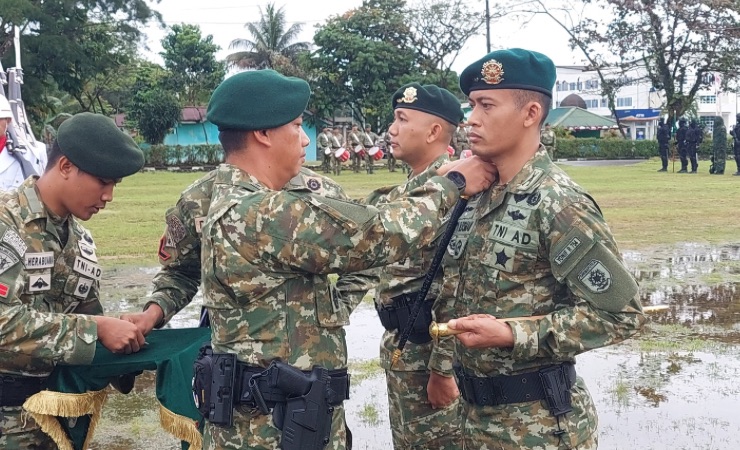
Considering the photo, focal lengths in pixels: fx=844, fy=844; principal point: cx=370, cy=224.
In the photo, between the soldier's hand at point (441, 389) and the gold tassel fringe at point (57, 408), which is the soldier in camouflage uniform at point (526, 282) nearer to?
the soldier's hand at point (441, 389)

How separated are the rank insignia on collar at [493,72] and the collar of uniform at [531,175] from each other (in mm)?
307

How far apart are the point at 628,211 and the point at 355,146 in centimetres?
1694

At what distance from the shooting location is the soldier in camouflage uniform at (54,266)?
3014 mm

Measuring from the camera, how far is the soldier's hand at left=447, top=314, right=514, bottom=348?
2.68 meters

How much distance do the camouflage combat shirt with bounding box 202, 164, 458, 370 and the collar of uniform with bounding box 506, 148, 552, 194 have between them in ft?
0.97

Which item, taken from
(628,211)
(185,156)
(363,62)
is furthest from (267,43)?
(628,211)

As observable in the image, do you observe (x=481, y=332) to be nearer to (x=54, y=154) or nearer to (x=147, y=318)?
(x=147, y=318)

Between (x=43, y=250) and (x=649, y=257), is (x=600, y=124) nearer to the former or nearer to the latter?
(x=649, y=257)

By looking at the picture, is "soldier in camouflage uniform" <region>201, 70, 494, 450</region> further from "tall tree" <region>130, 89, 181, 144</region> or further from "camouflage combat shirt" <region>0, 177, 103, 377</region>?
"tall tree" <region>130, 89, 181, 144</region>

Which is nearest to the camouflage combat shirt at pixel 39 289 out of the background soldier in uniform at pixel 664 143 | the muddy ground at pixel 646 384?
the muddy ground at pixel 646 384

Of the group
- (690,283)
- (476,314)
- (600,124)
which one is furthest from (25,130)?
(600,124)

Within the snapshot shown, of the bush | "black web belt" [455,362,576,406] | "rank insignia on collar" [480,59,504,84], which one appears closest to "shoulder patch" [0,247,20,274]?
"black web belt" [455,362,576,406]

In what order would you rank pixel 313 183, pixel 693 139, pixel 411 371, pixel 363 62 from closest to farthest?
pixel 411 371 → pixel 313 183 → pixel 693 139 → pixel 363 62

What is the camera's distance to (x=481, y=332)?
106 inches
